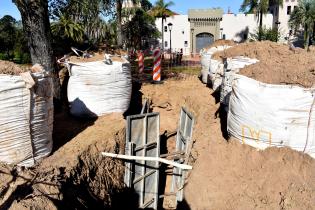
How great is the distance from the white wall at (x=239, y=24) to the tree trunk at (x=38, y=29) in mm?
25820

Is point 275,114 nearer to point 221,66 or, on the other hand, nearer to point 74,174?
point 74,174

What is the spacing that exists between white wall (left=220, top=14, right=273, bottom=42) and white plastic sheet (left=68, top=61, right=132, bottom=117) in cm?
2558

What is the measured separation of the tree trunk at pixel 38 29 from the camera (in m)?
5.24

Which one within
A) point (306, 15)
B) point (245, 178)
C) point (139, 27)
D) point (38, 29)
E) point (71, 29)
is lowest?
point (245, 178)

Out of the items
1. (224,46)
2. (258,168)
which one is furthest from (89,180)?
(224,46)

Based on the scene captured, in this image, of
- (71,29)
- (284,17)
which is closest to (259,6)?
(284,17)

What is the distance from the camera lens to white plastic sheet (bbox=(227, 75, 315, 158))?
371 cm

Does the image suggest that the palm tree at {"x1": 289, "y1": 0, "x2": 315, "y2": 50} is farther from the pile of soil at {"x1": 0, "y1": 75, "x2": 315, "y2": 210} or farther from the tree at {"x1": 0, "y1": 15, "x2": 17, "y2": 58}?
the tree at {"x1": 0, "y1": 15, "x2": 17, "y2": 58}

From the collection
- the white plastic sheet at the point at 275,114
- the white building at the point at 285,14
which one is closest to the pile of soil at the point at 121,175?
the white plastic sheet at the point at 275,114

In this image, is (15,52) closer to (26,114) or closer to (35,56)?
(35,56)

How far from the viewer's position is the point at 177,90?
8.35 m

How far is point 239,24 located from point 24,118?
2853 centimetres

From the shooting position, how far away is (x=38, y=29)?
5.41 metres

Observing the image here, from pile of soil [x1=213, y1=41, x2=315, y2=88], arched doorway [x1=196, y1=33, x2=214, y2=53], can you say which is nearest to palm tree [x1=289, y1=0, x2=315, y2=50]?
arched doorway [x1=196, y1=33, x2=214, y2=53]
